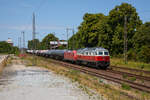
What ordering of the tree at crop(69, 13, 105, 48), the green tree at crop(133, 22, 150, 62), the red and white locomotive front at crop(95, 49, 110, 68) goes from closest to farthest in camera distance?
the red and white locomotive front at crop(95, 49, 110, 68) → the green tree at crop(133, 22, 150, 62) → the tree at crop(69, 13, 105, 48)

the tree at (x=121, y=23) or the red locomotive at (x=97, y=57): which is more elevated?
the tree at (x=121, y=23)

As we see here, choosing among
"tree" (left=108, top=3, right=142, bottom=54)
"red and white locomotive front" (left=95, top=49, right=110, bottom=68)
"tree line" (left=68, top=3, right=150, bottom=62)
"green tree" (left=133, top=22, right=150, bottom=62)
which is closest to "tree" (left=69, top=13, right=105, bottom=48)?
"tree line" (left=68, top=3, right=150, bottom=62)

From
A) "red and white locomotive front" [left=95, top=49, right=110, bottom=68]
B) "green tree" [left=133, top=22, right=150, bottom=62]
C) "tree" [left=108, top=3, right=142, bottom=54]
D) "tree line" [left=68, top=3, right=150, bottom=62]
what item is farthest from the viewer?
"tree" [left=108, top=3, right=142, bottom=54]

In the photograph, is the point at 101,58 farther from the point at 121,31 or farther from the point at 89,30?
the point at 89,30

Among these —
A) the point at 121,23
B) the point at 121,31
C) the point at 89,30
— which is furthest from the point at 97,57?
the point at 89,30

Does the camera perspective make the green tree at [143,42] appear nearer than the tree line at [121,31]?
Yes

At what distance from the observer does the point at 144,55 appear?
34469 millimetres

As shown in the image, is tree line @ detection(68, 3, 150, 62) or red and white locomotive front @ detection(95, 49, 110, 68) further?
tree line @ detection(68, 3, 150, 62)

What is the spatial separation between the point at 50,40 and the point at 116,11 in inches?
3605

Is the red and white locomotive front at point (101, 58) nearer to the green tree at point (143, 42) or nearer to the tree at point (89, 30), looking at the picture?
the green tree at point (143, 42)

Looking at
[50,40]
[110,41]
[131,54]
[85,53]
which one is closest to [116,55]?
[110,41]

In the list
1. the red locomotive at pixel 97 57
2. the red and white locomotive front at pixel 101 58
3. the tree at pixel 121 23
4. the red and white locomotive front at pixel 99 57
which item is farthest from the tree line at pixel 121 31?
the red and white locomotive front at pixel 101 58

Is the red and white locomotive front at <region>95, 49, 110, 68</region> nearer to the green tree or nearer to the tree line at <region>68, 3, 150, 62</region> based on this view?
the green tree

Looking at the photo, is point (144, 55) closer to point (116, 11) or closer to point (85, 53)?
point (85, 53)
